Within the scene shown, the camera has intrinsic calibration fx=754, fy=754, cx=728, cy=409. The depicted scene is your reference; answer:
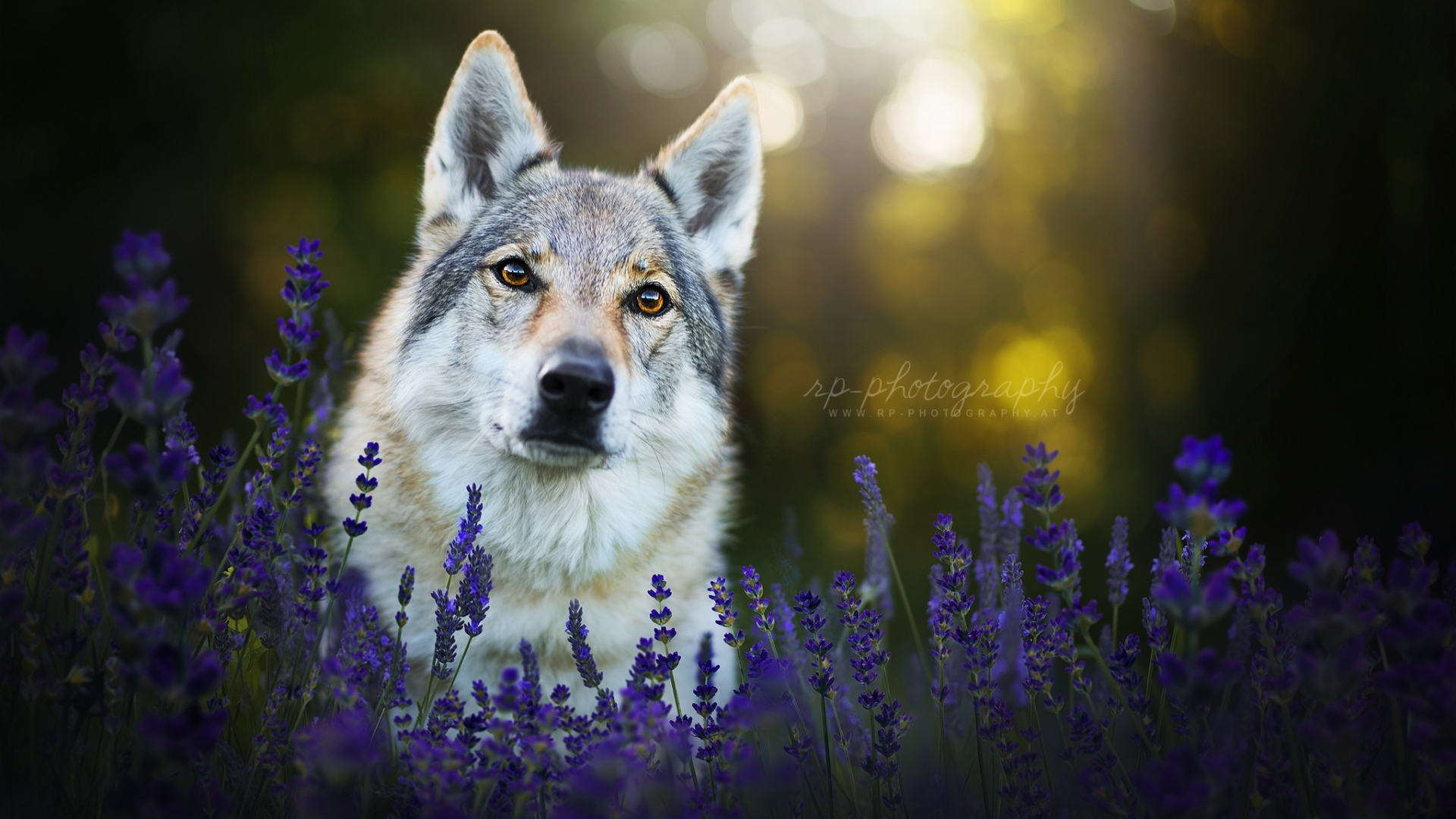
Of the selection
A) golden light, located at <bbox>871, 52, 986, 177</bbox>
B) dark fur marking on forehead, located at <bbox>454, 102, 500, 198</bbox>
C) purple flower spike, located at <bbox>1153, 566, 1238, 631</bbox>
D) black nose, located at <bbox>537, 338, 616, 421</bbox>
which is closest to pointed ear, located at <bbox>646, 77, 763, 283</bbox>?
dark fur marking on forehead, located at <bbox>454, 102, 500, 198</bbox>

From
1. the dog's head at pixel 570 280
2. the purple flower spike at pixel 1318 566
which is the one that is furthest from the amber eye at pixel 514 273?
the purple flower spike at pixel 1318 566

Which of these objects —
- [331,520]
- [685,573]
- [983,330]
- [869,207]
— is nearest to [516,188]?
[331,520]

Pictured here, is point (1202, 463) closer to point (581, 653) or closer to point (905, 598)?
point (905, 598)

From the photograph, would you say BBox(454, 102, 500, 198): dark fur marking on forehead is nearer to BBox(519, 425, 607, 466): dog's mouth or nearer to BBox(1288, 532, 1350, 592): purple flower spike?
BBox(519, 425, 607, 466): dog's mouth

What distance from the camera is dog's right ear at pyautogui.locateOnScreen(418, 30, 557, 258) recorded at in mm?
2580

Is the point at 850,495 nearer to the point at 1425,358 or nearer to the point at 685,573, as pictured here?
the point at 685,573

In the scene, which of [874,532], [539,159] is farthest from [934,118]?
[874,532]

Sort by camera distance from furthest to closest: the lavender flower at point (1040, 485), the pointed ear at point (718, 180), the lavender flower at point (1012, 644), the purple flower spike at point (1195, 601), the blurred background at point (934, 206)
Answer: the blurred background at point (934, 206) → the pointed ear at point (718, 180) → the lavender flower at point (1012, 644) → the lavender flower at point (1040, 485) → the purple flower spike at point (1195, 601)

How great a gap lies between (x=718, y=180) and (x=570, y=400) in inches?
57.6

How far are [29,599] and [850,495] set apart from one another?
12.5 feet

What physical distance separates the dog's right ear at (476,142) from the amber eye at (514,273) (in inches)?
12.6

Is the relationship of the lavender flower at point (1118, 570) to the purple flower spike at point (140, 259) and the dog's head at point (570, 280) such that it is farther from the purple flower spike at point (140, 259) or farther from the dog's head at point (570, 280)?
the purple flower spike at point (140, 259)

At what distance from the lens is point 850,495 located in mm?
4656

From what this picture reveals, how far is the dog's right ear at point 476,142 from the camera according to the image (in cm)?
258
